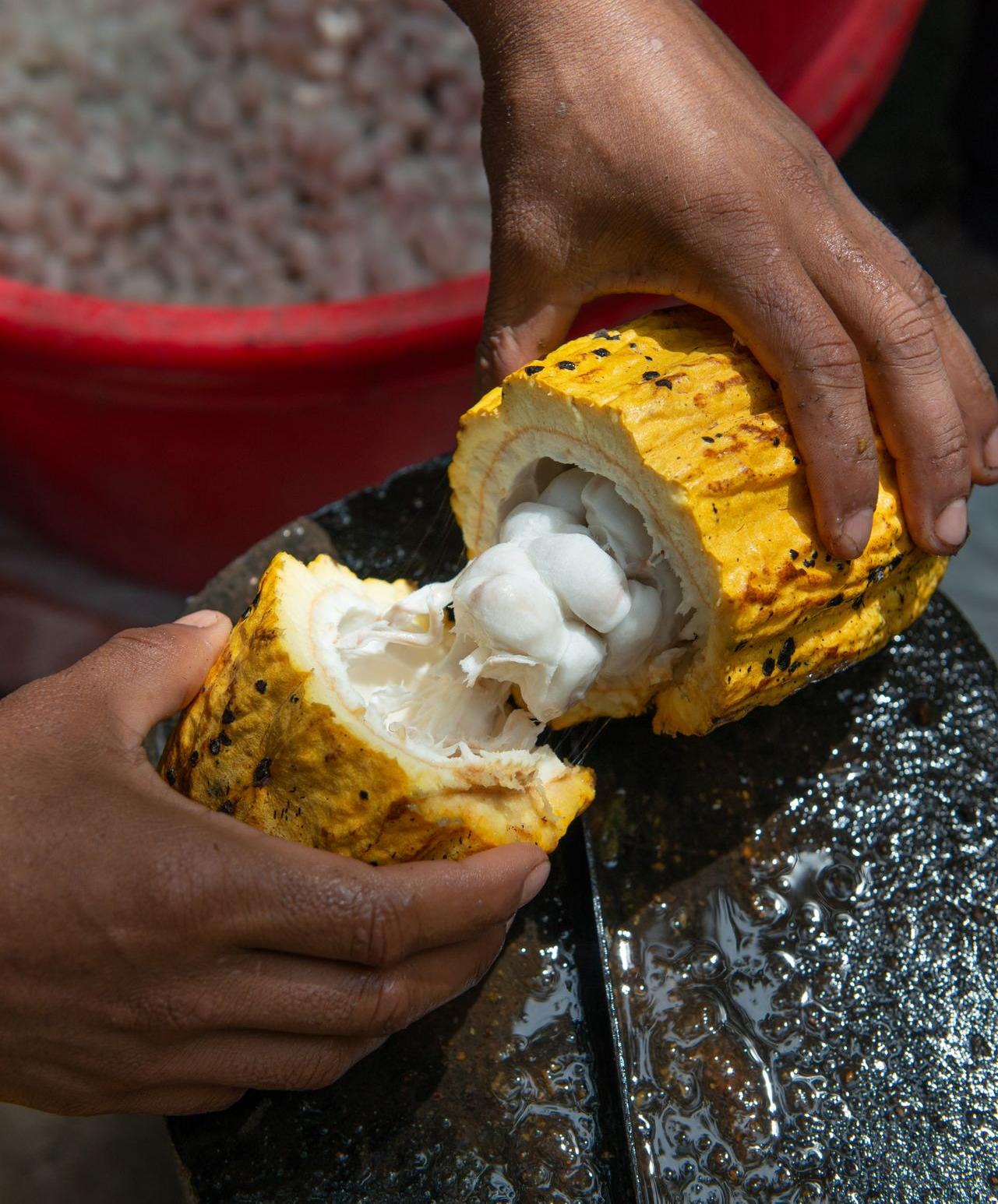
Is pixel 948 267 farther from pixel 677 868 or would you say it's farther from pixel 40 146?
pixel 40 146

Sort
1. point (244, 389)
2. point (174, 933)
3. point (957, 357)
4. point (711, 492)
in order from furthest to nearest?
point (244, 389)
point (957, 357)
point (711, 492)
point (174, 933)

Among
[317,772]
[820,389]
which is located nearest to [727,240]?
[820,389]

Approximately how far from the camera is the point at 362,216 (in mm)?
2393

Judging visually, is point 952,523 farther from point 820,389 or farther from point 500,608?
point 500,608

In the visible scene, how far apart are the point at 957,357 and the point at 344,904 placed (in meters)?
0.90

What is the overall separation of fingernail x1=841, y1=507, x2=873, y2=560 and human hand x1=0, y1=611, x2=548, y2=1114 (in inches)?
17.0

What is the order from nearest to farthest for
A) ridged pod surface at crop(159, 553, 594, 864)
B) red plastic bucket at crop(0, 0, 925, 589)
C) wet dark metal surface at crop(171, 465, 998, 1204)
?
ridged pod surface at crop(159, 553, 594, 864) < wet dark metal surface at crop(171, 465, 998, 1204) < red plastic bucket at crop(0, 0, 925, 589)

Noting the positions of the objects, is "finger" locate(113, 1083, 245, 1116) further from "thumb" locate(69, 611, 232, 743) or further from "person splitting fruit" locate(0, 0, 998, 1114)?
"thumb" locate(69, 611, 232, 743)

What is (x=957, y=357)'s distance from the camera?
1.24 meters

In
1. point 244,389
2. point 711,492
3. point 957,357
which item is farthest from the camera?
point 244,389

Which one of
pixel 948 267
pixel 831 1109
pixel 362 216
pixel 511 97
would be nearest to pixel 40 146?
pixel 362 216

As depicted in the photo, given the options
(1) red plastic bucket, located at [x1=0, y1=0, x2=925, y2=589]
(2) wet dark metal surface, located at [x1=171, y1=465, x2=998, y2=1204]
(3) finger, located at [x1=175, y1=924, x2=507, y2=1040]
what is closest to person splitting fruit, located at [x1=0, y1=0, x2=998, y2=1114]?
(3) finger, located at [x1=175, y1=924, x2=507, y2=1040]

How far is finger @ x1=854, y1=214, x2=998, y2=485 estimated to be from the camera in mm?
1216

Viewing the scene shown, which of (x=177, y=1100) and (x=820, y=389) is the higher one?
(x=820, y=389)
